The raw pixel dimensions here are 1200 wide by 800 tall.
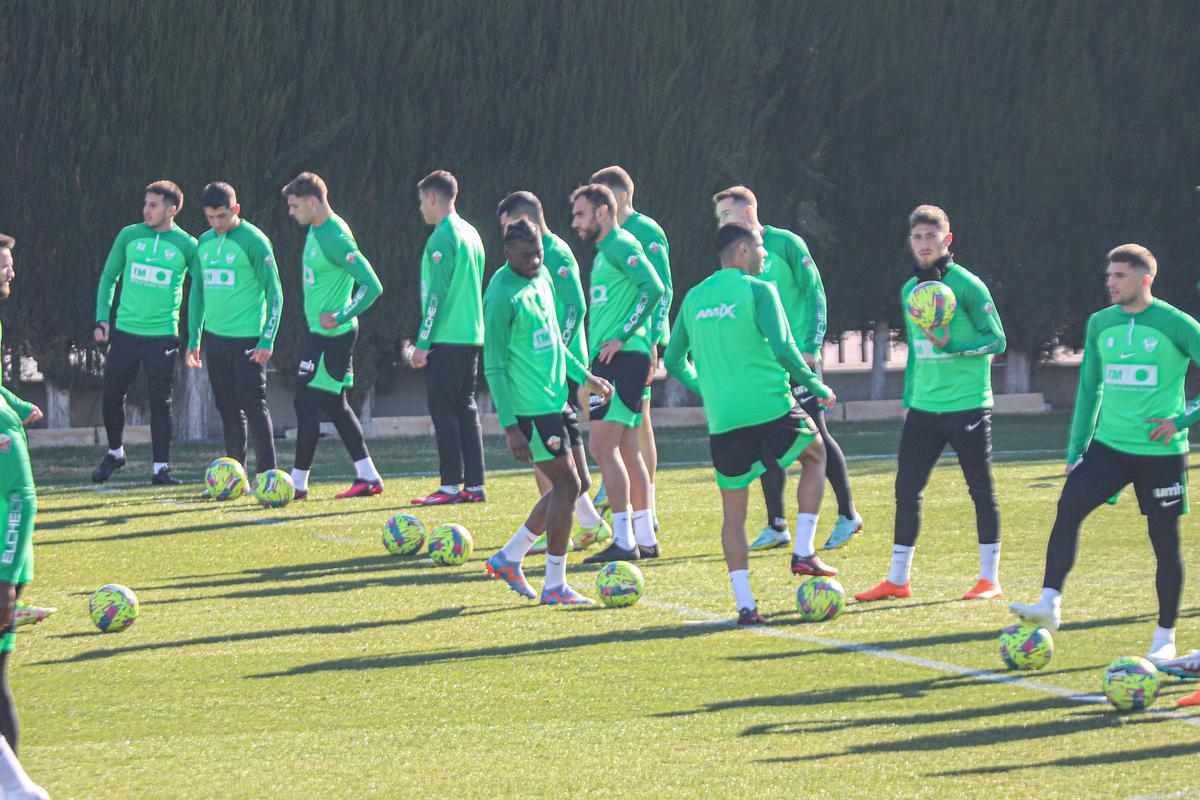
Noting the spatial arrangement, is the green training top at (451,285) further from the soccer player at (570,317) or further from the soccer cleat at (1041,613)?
the soccer cleat at (1041,613)

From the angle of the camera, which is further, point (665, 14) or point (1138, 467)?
point (665, 14)

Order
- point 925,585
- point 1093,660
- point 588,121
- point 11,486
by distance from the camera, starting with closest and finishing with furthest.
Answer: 1. point 11,486
2. point 1093,660
3. point 925,585
4. point 588,121

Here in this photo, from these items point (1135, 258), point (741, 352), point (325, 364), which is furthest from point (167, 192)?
point (1135, 258)

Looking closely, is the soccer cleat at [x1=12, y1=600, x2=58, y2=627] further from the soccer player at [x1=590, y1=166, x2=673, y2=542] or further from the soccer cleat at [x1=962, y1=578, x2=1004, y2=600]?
the soccer cleat at [x1=962, y1=578, x2=1004, y2=600]

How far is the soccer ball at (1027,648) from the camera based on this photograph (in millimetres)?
7684

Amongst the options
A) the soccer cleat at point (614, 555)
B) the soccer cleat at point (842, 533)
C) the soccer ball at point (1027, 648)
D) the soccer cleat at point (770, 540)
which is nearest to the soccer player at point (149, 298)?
the soccer cleat at point (614, 555)

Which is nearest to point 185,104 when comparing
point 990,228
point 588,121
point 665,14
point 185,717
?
point 588,121

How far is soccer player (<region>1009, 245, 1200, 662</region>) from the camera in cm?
799

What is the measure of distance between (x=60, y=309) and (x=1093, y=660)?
15097 mm

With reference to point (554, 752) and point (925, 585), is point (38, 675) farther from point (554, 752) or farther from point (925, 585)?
point (925, 585)

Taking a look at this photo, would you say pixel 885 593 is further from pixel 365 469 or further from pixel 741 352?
pixel 365 469

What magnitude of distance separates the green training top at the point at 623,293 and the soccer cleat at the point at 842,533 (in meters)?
1.83

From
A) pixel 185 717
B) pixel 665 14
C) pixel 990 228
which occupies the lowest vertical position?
pixel 185 717

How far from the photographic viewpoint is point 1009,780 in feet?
19.7
